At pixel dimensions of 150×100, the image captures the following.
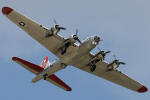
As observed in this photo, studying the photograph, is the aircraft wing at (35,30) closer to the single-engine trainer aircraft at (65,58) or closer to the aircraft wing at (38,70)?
the single-engine trainer aircraft at (65,58)

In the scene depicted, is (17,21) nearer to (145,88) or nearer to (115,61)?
(115,61)

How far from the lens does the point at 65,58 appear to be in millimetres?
55031

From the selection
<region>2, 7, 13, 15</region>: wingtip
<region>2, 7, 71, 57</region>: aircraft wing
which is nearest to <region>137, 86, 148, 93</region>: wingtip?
<region>2, 7, 71, 57</region>: aircraft wing

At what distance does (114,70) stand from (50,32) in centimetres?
1335

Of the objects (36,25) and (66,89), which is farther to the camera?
(66,89)

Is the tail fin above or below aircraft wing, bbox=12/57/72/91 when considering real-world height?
above

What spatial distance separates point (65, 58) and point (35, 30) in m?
5.91

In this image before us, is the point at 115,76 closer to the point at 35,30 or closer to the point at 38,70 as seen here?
Result: the point at 38,70

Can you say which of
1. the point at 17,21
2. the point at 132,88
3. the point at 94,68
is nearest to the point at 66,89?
the point at 94,68

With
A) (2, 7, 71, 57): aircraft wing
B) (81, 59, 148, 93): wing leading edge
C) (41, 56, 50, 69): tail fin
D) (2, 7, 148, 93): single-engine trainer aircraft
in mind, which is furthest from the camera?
(41, 56, 50, 69): tail fin

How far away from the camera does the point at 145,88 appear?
2490 inches

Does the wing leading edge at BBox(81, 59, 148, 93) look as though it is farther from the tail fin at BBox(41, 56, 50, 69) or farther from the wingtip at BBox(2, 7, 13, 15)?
the wingtip at BBox(2, 7, 13, 15)

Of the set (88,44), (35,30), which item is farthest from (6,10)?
(88,44)

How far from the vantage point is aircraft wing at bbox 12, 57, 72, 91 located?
57.8 metres
